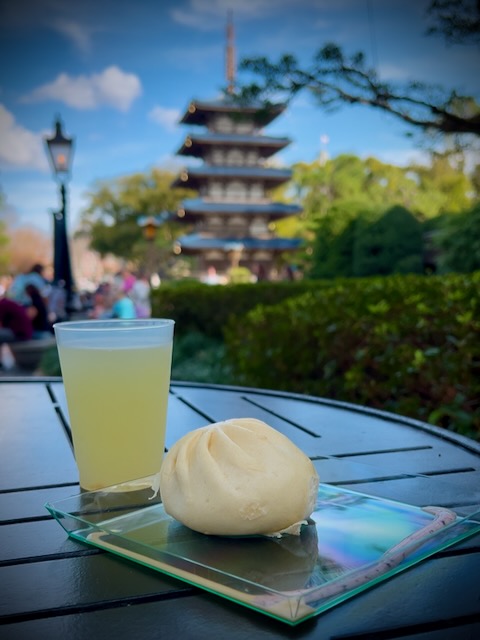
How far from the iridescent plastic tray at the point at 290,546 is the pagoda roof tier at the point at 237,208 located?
76.9 ft

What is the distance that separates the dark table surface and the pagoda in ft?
75.0

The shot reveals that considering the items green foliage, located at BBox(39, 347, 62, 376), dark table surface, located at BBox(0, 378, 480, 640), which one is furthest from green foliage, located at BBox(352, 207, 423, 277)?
dark table surface, located at BBox(0, 378, 480, 640)

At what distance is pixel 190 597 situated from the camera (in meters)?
0.52

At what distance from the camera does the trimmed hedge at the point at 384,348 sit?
79.5 inches

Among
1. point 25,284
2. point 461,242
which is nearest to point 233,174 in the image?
point 461,242

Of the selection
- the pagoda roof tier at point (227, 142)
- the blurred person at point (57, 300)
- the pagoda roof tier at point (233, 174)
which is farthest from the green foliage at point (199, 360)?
the pagoda roof tier at point (227, 142)

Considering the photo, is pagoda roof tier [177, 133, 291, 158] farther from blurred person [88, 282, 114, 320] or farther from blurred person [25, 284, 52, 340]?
blurred person [25, 284, 52, 340]

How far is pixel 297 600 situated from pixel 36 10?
57180 mm

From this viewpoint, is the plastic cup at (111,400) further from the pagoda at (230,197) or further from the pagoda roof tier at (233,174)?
the pagoda roof tier at (233,174)

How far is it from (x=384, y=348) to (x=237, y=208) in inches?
891

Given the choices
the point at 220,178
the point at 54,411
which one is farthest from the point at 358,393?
the point at 220,178

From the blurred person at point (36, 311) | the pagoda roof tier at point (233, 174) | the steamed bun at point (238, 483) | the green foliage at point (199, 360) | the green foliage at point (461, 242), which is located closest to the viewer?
the steamed bun at point (238, 483)

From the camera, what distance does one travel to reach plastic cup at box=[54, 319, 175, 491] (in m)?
0.84

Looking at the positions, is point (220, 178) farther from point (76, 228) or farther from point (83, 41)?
point (83, 41)
